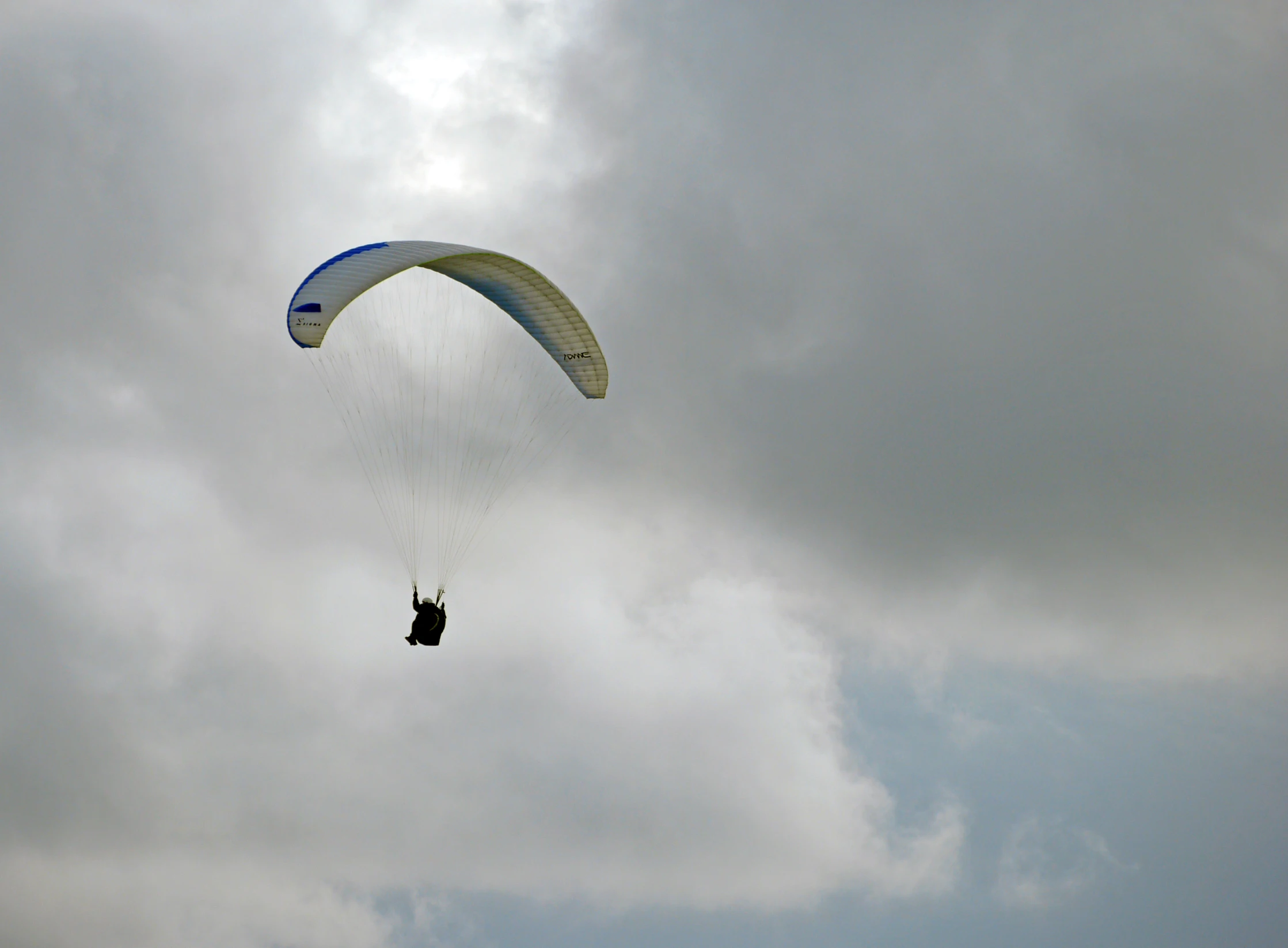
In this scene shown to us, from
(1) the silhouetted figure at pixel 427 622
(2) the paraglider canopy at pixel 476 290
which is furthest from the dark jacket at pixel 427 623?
(2) the paraglider canopy at pixel 476 290

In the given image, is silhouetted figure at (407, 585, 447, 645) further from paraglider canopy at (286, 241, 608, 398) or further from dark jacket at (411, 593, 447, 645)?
paraglider canopy at (286, 241, 608, 398)

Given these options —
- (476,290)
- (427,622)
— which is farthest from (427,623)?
(476,290)

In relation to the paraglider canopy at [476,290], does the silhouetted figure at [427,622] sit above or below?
below

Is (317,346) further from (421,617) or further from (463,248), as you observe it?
(421,617)

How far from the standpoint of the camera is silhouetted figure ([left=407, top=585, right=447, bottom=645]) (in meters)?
56.3

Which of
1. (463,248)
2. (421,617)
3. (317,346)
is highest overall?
(463,248)

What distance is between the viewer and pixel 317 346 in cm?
5488

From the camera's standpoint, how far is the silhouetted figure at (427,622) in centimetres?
5634

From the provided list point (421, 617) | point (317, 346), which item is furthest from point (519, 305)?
point (421, 617)

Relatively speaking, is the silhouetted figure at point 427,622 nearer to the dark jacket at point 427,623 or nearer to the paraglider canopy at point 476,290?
the dark jacket at point 427,623

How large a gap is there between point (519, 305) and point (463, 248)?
4.44 metres

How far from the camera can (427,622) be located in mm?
56656

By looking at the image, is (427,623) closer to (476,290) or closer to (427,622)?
(427,622)

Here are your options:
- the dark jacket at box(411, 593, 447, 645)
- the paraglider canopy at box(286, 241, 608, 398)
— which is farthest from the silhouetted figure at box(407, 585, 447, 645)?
the paraglider canopy at box(286, 241, 608, 398)
